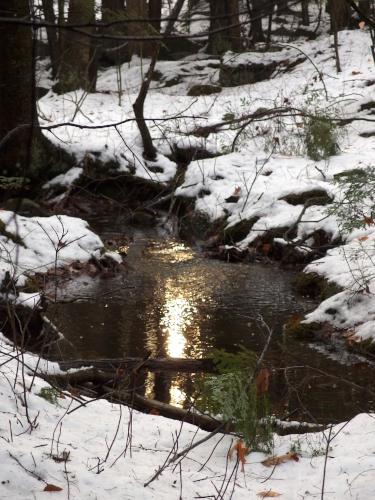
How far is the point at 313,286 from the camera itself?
718 centimetres

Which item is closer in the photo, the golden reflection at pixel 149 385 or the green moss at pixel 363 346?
the golden reflection at pixel 149 385

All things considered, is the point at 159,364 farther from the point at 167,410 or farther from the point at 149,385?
the point at 167,410

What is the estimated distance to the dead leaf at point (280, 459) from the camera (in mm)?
3369

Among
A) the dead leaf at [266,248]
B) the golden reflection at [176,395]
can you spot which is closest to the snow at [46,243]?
the dead leaf at [266,248]

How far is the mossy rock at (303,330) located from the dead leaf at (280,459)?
2591 millimetres

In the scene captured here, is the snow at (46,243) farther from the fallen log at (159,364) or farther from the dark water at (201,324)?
the fallen log at (159,364)

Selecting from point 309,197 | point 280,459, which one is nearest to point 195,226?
point 309,197

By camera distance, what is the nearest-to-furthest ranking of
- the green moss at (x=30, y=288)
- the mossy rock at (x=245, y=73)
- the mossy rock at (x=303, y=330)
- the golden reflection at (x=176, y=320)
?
the golden reflection at (x=176, y=320), the mossy rock at (x=303, y=330), the green moss at (x=30, y=288), the mossy rock at (x=245, y=73)

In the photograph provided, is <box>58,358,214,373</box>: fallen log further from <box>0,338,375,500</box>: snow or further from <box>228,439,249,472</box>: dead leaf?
<box>228,439,249,472</box>: dead leaf

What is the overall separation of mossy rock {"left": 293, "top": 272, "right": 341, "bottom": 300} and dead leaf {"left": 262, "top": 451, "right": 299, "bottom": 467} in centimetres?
349

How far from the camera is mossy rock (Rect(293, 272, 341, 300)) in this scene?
6.84 m

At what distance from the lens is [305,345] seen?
5.80 metres

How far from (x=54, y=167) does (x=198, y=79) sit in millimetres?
7870

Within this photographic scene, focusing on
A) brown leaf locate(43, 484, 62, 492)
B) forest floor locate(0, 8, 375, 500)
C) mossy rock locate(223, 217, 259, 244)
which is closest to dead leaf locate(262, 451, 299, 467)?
forest floor locate(0, 8, 375, 500)
